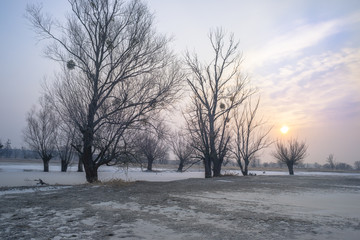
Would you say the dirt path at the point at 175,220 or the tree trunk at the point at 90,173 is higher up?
the tree trunk at the point at 90,173

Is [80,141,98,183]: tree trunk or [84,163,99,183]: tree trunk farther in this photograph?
[84,163,99,183]: tree trunk

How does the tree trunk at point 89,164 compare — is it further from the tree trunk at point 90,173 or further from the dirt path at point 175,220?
the dirt path at point 175,220

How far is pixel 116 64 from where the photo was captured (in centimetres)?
1187

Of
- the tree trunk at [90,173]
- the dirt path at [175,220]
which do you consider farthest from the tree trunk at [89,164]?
the dirt path at [175,220]

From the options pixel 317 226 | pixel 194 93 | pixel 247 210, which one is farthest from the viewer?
pixel 194 93

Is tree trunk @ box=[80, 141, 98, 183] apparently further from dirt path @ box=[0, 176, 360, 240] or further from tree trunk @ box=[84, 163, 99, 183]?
dirt path @ box=[0, 176, 360, 240]

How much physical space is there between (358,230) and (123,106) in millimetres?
10079

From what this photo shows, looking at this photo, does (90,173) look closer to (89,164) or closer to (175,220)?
(89,164)

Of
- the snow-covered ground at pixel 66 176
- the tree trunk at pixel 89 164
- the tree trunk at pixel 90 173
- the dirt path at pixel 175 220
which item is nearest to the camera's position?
the dirt path at pixel 175 220

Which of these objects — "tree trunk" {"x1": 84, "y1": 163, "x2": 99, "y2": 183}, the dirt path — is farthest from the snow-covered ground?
the dirt path

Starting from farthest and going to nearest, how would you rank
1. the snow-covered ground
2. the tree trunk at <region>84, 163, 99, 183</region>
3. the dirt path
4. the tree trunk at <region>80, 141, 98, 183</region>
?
the snow-covered ground
the tree trunk at <region>84, 163, 99, 183</region>
the tree trunk at <region>80, 141, 98, 183</region>
the dirt path

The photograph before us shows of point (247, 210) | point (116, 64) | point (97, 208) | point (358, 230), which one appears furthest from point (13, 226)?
point (116, 64)

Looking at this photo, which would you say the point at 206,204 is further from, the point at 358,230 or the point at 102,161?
the point at 102,161

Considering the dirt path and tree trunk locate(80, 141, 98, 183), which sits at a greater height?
tree trunk locate(80, 141, 98, 183)
